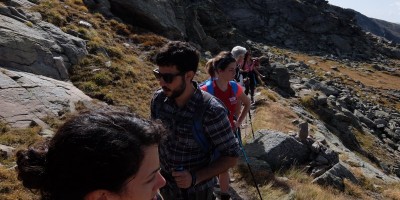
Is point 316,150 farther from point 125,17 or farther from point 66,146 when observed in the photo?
point 125,17

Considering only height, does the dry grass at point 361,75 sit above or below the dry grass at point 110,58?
below

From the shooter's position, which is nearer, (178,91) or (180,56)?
(178,91)

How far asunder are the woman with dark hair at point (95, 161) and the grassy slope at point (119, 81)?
482cm

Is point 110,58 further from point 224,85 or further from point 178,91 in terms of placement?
point 178,91

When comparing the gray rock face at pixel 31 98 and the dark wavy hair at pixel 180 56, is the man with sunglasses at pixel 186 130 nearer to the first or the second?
the dark wavy hair at pixel 180 56

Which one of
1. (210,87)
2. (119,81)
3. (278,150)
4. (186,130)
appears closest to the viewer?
→ (186,130)

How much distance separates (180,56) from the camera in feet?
12.4

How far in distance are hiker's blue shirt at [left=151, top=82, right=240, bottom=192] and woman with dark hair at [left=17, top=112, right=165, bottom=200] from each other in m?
1.43

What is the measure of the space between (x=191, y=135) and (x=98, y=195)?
1776 millimetres

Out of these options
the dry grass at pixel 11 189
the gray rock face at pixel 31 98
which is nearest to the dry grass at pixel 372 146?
the gray rock face at pixel 31 98

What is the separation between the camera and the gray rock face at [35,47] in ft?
38.3

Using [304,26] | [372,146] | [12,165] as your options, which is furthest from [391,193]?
[304,26]

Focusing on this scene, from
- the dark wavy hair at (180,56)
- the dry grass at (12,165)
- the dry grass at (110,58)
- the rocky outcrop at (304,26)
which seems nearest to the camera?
the dark wavy hair at (180,56)

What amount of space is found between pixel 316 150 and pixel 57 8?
13.9 meters
